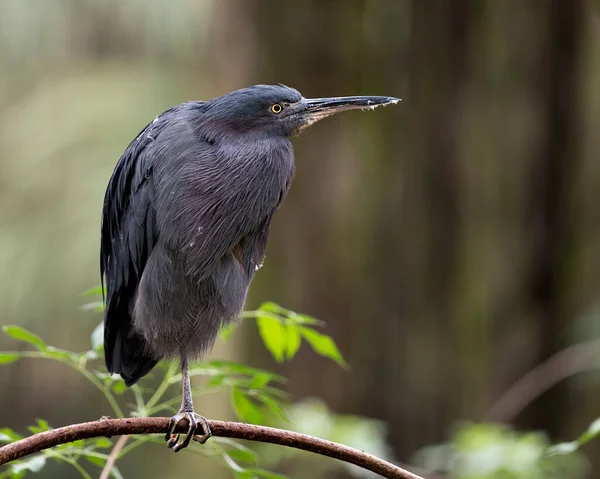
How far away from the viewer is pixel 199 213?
2727 millimetres

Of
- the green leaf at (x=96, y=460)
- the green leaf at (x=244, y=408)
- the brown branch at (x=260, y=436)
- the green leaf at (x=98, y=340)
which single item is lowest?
the green leaf at (x=96, y=460)

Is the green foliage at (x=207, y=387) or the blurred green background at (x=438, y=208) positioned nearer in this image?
the green foliage at (x=207, y=387)

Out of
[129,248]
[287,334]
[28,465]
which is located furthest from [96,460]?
[129,248]

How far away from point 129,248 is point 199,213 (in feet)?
1.31

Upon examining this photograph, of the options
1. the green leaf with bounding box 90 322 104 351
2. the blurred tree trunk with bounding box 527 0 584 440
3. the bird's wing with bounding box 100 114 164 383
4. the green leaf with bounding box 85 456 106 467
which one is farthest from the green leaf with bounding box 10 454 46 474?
the blurred tree trunk with bounding box 527 0 584 440

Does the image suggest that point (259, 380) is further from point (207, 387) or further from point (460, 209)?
point (460, 209)

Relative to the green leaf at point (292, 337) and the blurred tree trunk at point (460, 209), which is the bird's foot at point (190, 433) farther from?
the blurred tree trunk at point (460, 209)

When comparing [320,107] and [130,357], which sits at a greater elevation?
[320,107]

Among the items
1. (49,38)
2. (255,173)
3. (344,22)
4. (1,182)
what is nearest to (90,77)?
(49,38)

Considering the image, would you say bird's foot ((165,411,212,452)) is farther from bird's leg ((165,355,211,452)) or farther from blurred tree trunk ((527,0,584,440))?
blurred tree trunk ((527,0,584,440))

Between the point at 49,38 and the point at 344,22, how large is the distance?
725cm

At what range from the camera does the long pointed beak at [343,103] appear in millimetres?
2801

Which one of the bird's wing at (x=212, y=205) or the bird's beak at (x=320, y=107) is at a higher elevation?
the bird's beak at (x=320, y=107)

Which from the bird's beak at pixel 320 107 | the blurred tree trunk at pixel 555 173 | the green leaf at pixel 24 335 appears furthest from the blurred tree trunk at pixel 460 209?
the green leaf at pixel 24 335
